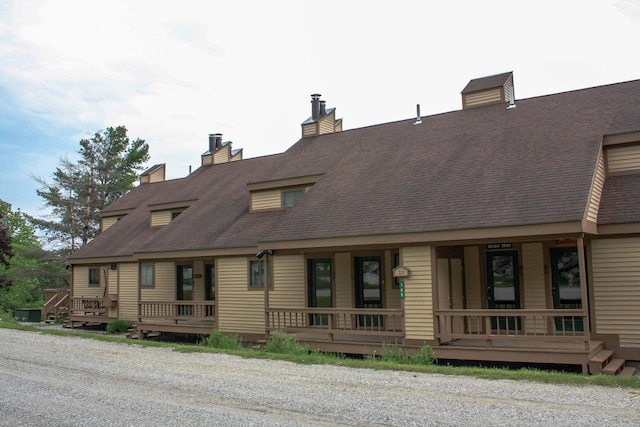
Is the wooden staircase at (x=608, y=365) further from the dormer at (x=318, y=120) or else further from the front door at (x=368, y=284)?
the dormer at (x=318, y=120)

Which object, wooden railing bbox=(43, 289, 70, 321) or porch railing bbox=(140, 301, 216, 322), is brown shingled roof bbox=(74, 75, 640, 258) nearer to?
porch railing bbox=(140, 301, 216, 322)

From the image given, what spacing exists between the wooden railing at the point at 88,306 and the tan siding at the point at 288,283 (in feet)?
31.7

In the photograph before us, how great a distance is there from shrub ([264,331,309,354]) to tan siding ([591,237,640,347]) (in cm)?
650

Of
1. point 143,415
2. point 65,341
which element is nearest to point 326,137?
point 65,341

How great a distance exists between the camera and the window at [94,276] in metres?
26.2

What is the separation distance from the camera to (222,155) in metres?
28.5

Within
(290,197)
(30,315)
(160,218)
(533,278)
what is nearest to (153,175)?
(160,218)

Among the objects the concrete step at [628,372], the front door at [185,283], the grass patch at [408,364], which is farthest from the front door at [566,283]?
the front door at [185,283]

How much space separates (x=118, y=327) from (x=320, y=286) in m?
9.18

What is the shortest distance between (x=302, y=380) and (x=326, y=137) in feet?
43.9

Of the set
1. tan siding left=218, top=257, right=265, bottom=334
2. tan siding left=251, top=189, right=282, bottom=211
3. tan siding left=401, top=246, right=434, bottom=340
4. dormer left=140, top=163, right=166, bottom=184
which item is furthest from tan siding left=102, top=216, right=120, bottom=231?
tan siding left=401, top=246, right=434, bottom=340

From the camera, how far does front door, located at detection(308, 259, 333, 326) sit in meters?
17.2

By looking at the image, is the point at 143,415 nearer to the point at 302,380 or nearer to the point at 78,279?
the point at 302,380

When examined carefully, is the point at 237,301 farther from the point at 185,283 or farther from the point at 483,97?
the point at 483,97
